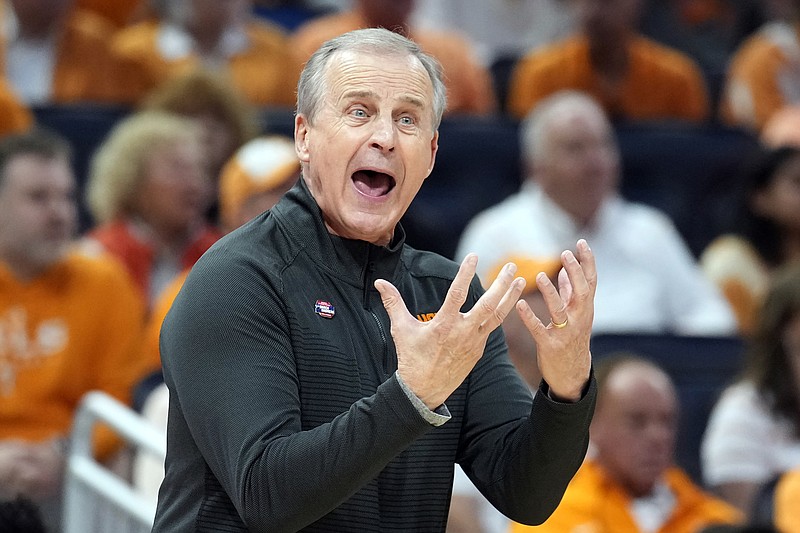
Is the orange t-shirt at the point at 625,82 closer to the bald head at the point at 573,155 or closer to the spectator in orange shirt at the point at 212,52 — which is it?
the bald head at the point at 573,155

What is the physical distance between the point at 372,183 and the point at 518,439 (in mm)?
378

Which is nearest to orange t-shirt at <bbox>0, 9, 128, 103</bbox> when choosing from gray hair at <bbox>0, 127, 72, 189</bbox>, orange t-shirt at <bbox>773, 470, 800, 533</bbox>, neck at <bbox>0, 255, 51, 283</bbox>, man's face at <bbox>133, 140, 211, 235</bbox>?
man's face at <bbox>133, 140, 211, 235</bbox>

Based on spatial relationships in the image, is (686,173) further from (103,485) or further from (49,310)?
(103,485)

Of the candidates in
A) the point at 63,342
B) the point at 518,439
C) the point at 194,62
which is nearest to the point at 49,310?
the point at 63,342

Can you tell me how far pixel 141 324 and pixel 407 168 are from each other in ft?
9.54

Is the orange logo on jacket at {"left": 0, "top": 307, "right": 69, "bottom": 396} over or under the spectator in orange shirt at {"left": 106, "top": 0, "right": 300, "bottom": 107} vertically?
under

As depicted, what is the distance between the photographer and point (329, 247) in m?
1.78

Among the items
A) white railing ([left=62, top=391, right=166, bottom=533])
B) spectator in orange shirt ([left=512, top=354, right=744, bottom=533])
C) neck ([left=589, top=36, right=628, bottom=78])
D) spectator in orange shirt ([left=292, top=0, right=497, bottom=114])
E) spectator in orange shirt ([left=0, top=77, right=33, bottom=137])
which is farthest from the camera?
neck ([left=589, top=36, right=628, bottom=78])

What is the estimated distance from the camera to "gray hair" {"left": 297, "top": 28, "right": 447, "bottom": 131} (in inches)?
68.6

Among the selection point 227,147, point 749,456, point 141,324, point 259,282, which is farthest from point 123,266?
point 259,282

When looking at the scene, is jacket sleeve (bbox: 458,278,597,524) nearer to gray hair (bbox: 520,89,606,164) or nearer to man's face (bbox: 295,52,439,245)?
man's face (bbox: 295,52,439,245)

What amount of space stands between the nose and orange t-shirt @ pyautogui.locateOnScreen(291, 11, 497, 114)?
429 cm

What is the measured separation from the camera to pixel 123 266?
183 inches

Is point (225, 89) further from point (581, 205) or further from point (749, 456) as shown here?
point (749, 456)
